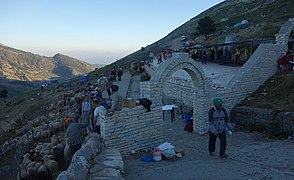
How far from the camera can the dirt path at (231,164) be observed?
6.41 m

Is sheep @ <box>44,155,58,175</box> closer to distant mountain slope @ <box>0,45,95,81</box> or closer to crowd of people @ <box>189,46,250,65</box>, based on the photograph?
crowd of people @ <box>189,46,250,65</box>

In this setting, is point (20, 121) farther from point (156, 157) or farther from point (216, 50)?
point (156, 157)

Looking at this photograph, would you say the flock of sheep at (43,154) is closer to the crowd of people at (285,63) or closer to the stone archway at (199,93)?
the stone archway at (199,93)

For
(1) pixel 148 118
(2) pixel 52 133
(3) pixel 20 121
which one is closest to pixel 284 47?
(1) pixel 148 118

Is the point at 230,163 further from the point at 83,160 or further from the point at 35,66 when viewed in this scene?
the point at 35,66

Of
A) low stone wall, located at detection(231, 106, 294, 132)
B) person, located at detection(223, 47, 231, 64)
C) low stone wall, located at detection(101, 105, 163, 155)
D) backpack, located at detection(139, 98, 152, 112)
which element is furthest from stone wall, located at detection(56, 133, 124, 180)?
person, located at detection(223, 47, 231, 64)

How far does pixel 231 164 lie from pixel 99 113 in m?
3.84

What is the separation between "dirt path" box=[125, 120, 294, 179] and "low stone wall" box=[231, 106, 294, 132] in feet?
2.67

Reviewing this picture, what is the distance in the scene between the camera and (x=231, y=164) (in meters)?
7.14

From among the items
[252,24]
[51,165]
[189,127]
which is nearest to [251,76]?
[189,127]

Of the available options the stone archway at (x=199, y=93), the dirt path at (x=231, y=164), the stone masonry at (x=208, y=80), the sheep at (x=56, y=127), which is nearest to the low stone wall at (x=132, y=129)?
the dirt path at (x=231, y=164)

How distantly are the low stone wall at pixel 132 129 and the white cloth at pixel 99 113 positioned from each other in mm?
202

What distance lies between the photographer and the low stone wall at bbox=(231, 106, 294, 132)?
9.67m

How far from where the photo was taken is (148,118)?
852 cm
